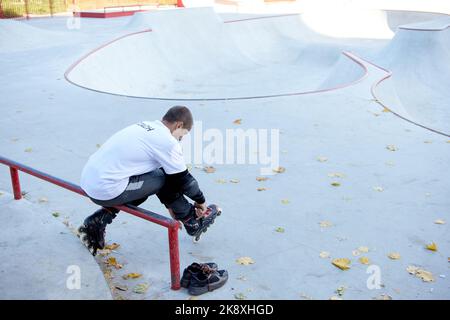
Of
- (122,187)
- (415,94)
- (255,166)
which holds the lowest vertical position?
(415,94)

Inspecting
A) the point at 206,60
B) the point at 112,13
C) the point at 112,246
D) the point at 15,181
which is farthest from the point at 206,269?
the point at 112,13

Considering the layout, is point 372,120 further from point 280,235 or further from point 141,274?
point 141,274

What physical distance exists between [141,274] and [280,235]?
4.47 ft

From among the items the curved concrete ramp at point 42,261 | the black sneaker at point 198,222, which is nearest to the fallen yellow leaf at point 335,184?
the black sneaker at point 198,222

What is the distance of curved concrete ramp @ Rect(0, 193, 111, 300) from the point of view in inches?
127

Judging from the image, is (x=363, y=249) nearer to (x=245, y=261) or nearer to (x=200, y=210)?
(x=245, y=261)

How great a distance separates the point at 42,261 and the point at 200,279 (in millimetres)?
1181

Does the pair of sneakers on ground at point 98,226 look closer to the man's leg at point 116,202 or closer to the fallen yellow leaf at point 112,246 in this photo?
the man's leg at point 116,202

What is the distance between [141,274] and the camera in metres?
3.73

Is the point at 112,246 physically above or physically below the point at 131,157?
below

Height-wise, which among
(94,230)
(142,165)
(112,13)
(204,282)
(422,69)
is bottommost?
(422,69)

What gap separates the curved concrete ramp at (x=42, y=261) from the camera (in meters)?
3.23

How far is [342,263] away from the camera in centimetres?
393
